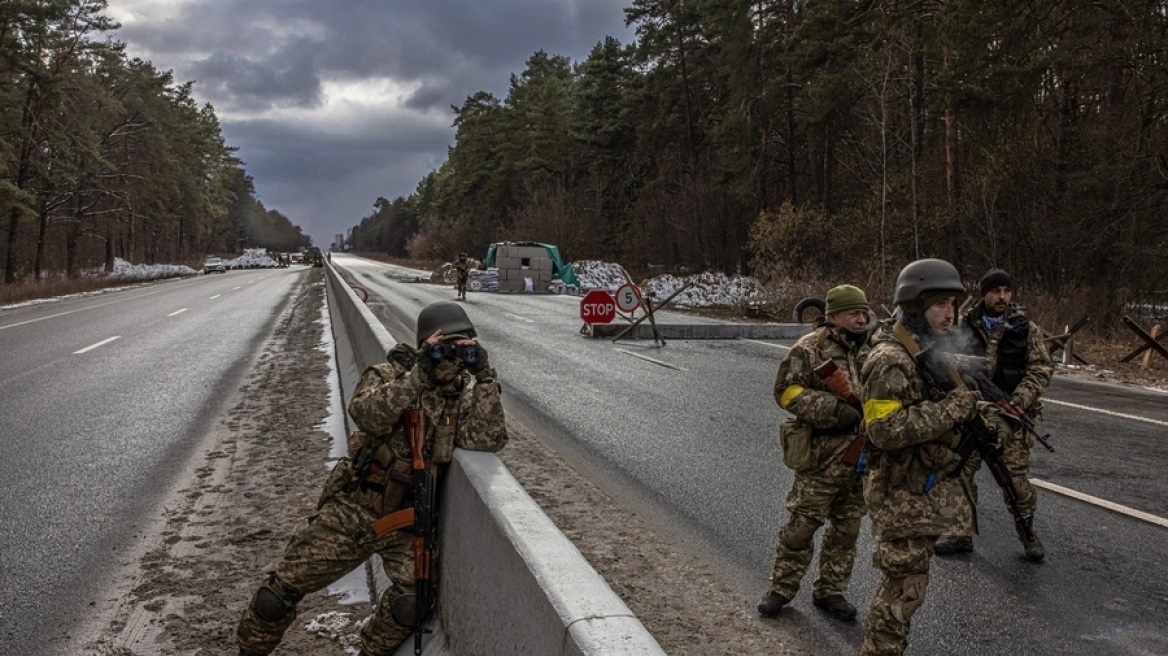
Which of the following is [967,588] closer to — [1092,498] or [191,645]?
[1092,498]

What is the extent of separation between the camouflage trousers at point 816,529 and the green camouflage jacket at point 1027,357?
5.36ft

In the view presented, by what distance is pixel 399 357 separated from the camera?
3.79 m

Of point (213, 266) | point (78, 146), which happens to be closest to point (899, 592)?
point (78, 146)

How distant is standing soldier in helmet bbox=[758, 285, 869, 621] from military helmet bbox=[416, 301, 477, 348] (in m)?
1.80

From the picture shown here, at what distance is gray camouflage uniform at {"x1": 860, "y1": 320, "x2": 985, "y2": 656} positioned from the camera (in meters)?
3.36

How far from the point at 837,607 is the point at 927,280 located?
76.2 inches

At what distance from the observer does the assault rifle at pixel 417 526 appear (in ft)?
11.3

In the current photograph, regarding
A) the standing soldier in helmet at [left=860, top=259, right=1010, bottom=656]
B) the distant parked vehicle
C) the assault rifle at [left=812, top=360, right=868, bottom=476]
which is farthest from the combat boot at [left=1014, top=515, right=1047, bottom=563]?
the distant parked vehicle

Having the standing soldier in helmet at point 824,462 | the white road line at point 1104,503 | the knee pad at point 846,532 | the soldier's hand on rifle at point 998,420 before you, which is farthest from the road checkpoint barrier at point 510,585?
the white road line at point 1104,503

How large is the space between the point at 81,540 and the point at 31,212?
36701 millimetres

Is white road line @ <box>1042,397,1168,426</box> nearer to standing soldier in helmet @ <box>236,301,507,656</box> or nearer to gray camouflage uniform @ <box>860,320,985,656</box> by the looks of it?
gray camouflage uniform @ <box>860,320,985,656</box>

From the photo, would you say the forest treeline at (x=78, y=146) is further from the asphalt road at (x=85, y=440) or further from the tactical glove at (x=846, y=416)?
the tactical glove at (x=846, y=416)

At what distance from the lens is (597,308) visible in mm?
19234

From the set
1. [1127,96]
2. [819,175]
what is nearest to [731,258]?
[819,175]
